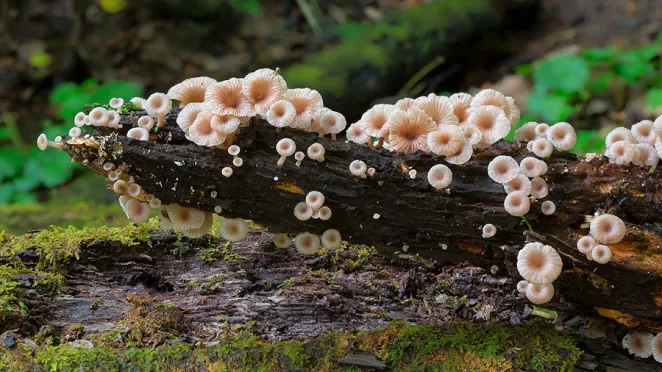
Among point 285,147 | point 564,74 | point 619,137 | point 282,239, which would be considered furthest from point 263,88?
point 564,74

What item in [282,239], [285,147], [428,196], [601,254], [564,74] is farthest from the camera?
[564,74]

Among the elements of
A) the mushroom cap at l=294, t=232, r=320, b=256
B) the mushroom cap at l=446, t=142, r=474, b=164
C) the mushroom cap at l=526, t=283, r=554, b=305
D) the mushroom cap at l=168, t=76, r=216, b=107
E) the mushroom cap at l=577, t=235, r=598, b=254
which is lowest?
the mushroom cap at l=526, t=283, r=554, b=305

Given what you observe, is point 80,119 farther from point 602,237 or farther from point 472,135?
point 602,237

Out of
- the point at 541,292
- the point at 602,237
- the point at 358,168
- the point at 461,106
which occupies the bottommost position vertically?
the point at 541,292

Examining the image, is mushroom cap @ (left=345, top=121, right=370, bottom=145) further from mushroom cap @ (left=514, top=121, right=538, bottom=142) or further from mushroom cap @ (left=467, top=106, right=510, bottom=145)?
mushroom cap @ (left=514, top=121, right=538, bottom=142)

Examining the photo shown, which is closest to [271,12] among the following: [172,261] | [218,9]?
[218,9]

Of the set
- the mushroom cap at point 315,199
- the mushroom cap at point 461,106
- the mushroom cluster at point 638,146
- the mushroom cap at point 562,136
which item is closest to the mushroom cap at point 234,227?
the mushroom cap at point 315,199

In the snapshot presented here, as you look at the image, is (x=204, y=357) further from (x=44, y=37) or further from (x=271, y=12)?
(x=271, y=12)

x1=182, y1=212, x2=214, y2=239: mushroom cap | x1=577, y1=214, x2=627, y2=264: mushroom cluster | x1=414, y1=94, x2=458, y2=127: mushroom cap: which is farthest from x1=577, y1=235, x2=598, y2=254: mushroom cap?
x1=182, y1=212, x2=214, y2=239: mushroom cap
